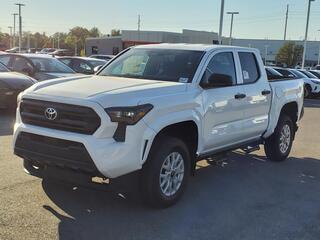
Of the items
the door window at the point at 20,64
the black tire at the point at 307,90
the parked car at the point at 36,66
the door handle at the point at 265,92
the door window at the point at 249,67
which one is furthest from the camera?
the black tire at the point at 307,90

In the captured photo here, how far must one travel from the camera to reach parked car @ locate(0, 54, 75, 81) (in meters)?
14.4

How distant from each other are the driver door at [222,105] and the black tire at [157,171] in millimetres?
700

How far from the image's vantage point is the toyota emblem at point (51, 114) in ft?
17.1

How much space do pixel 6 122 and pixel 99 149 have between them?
6.80 meters

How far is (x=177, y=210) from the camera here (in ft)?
18.7

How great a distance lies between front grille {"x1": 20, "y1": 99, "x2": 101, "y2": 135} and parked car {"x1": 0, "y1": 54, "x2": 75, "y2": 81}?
29.5ft

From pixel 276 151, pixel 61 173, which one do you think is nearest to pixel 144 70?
pixel 61 173

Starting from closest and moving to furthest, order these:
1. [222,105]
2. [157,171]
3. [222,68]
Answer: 1. [157,171]
2. [222,105]
3. [222,68]

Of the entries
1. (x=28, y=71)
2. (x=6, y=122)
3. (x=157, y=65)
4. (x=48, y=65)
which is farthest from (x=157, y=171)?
(x=48, y=65)

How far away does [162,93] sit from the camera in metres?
5.57

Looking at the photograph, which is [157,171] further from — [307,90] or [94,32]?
[94,32]

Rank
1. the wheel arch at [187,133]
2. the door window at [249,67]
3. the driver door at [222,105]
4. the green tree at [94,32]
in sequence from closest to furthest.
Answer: the wheel arch at [187,133]
the driver door at [222,105]
the door window at [249,67]
the green tree at [94,32]

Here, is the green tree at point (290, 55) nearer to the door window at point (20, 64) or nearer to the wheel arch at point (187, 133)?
the door window at point (20, 64)

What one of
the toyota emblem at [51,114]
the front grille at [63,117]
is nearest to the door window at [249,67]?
the front grille at [63,117]
